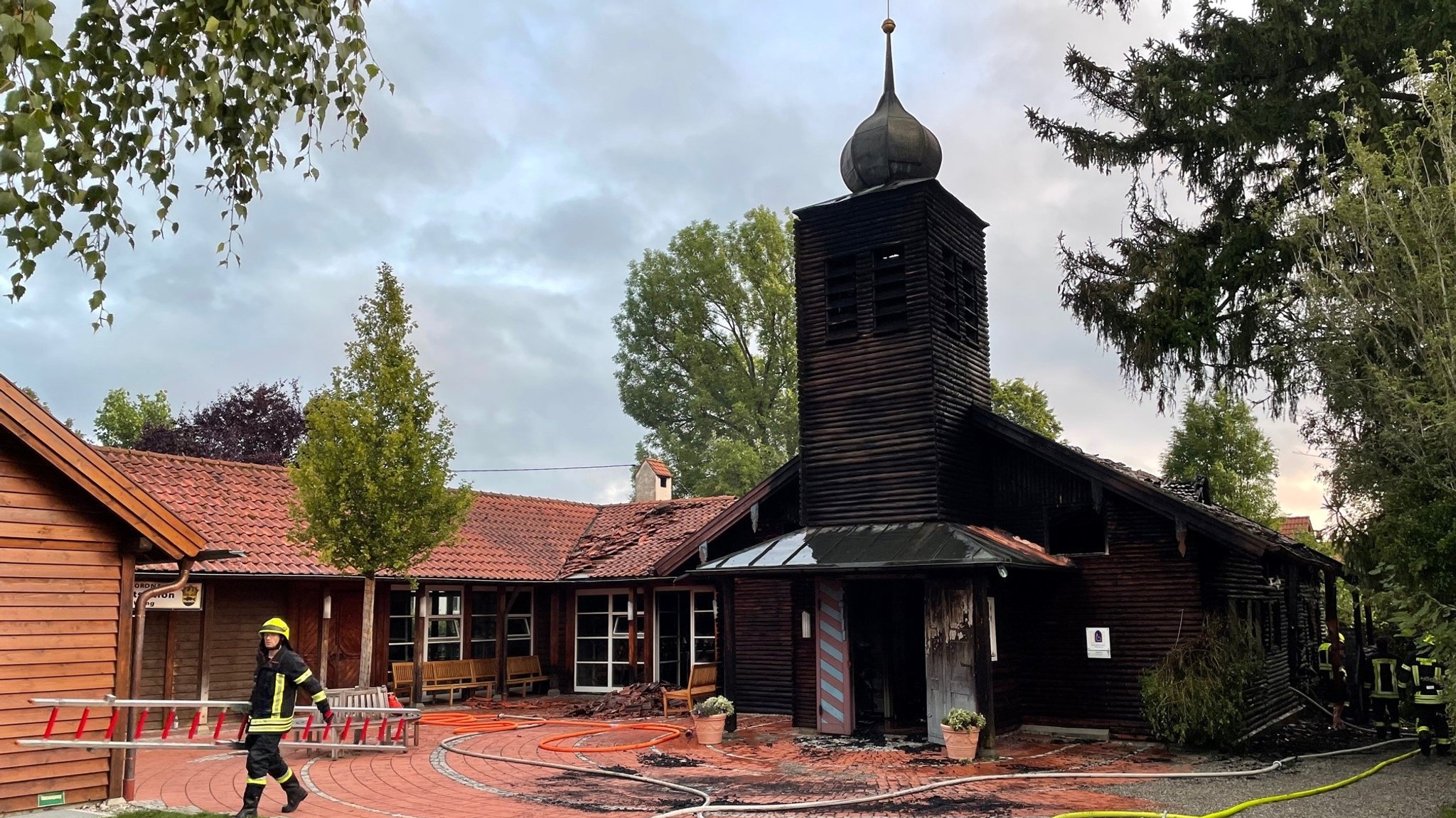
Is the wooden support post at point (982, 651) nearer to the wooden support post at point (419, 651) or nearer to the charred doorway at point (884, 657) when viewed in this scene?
the charred doorway at point (884, 657)

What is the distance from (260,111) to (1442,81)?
33.5ft

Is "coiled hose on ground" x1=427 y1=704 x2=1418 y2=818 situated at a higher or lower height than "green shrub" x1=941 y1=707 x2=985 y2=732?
lower

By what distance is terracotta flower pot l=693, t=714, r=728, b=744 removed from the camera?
47.6 feet

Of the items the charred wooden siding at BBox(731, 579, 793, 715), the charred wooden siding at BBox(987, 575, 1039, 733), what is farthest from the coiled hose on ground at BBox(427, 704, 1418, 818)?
the charred wooden siding at BBox(731, 579, 793, 715)

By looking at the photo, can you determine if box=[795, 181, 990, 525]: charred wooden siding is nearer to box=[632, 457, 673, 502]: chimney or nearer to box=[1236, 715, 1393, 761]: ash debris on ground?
box=[1236, 715, 1393, 761]: ash debris on ground

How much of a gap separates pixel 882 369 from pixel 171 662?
11.5m

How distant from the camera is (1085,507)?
1559cm

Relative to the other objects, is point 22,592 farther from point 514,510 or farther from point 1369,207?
point 514,510

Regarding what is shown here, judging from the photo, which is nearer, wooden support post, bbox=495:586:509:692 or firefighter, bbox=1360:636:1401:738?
firefighter, bbox=1360:636:1401:738

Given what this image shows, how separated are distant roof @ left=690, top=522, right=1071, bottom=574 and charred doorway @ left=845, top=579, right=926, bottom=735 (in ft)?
3.98

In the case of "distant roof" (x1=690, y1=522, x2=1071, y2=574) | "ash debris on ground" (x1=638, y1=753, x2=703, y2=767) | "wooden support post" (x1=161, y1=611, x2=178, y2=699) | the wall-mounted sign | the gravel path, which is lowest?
"ash debris on ground" (x1=638, y1=753, x2=703, y2=767)

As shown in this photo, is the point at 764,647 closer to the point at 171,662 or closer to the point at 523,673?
the point at 523,673

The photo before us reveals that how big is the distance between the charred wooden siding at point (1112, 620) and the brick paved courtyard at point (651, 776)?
72 centimetres

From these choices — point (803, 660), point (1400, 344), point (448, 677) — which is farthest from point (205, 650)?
point (1400, 344)
